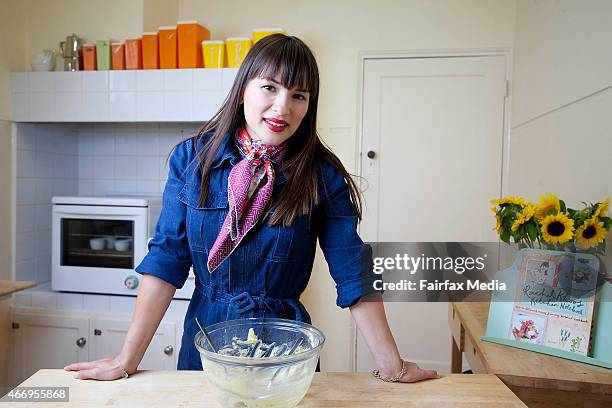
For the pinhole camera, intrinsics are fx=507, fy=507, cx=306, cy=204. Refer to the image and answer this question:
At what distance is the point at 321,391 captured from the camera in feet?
2.95

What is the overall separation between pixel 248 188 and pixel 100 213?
5.78 ft

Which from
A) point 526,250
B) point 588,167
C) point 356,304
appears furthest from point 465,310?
point 356,304

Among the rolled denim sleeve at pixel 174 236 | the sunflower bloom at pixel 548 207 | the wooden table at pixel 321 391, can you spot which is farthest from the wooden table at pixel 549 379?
the rolled denim sleeve at pixel 174 236

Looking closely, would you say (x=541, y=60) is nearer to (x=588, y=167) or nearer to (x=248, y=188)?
(x=588, y=167)

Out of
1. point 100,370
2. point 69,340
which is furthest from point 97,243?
point 100,370

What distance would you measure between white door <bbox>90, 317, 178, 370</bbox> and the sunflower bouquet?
168 cm

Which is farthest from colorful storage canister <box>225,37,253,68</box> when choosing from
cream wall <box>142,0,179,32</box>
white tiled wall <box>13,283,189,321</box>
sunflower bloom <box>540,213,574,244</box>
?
sunflower bloom <box>540,213,574,244</box>

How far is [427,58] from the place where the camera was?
9.48 feet

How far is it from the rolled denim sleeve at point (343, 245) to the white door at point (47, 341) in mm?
1881

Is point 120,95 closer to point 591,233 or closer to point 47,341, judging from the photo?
point 47,341

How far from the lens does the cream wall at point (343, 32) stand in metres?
2.83

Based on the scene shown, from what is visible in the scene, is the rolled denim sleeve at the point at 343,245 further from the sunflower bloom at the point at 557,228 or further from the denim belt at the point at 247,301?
the sunflower bloom at the point at 557,228

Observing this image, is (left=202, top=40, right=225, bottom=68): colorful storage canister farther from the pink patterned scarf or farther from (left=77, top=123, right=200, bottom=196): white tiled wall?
the pink patterned scarf

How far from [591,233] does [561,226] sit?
0.23ft
